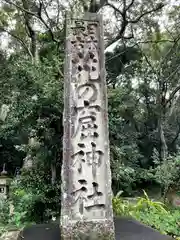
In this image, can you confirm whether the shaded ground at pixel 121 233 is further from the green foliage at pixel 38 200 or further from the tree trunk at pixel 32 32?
the tree trunk at pixel 32 32

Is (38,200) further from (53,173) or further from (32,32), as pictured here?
(32,32)

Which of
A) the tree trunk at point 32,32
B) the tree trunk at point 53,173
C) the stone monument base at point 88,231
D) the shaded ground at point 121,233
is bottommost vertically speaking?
the shaded ground at point 121,233

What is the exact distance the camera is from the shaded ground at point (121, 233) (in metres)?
2.35

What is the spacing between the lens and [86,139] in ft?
8.16

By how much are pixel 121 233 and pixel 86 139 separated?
943 millimetres

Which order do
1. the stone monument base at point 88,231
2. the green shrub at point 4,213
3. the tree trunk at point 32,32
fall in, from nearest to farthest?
the stone monument base at point 88,231, the green shrub at point 4,213, the tree trunk at point 32,32

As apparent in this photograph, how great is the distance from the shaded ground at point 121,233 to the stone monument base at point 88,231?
0.61ft

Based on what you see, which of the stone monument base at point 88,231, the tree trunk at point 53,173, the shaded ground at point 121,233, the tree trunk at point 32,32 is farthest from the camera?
the tree trunk at point 32,32

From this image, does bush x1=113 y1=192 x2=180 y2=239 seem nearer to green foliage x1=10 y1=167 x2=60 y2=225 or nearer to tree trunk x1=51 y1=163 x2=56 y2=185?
green foliage x1=10 y1=167 x2=60 y2=225

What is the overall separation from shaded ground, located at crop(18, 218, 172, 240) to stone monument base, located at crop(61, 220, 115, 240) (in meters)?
0.19

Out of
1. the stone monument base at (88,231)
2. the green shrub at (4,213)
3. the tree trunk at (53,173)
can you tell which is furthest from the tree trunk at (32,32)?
the stone monument base at (88,231)

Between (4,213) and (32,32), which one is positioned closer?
(4,213)

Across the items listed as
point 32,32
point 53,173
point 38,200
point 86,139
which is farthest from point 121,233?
point 32,32

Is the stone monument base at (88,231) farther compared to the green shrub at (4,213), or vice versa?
the green shrub at (4,213)
